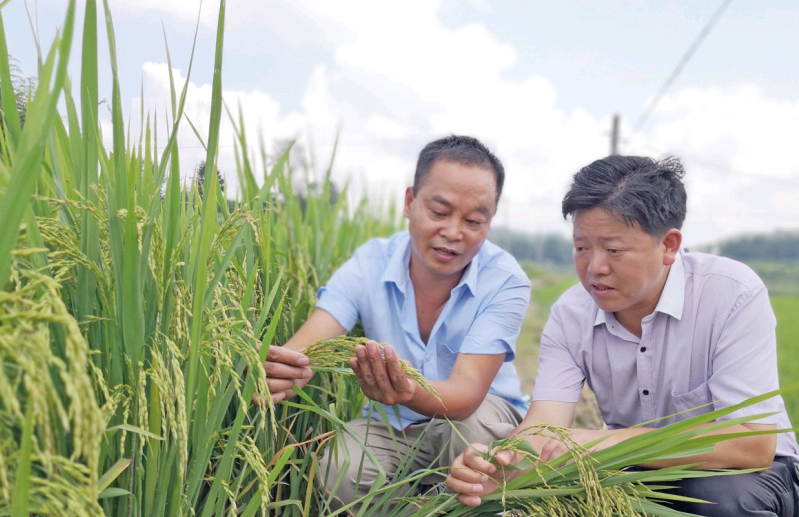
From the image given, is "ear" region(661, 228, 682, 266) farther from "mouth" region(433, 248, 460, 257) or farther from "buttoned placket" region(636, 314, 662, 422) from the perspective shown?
"mouth" region(433, 248, 460, 257)

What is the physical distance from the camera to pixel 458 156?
2611mm

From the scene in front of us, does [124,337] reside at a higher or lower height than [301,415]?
higher

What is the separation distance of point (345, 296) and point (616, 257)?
1.15m

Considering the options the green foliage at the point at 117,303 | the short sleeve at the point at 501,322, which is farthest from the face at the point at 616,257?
the green foliage at the point at 117,303

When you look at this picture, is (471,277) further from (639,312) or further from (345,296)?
(639,312)

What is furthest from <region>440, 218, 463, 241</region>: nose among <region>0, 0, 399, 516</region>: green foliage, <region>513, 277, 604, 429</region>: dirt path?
<region>513, 277, 604, 429</region>: dirt path

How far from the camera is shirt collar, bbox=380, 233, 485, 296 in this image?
2646 millimetres

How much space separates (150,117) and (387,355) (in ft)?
2.85

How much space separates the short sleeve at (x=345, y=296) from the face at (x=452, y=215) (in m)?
0.33

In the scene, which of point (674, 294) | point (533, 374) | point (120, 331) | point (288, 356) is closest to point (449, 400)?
point (288, 356)

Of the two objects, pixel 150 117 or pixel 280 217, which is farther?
pixel 280 217

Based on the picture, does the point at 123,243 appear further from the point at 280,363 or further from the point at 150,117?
the point at 280,363

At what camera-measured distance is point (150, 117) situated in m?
1.64

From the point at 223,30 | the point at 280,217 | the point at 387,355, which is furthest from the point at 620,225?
the point at 280,217
